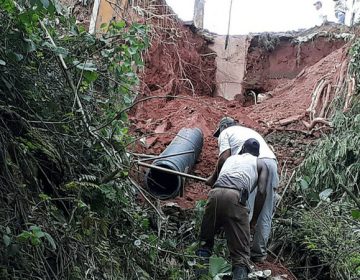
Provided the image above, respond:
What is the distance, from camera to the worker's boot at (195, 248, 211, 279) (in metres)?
4.81

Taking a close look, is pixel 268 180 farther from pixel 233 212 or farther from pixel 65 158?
pixel 65 158

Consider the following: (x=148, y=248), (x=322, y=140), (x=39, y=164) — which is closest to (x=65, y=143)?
(x=39, y=164)

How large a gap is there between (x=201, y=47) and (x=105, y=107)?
7.94m

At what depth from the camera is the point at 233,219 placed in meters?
5.12

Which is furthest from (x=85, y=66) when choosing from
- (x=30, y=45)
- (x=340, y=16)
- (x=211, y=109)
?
(x=340, y=16)

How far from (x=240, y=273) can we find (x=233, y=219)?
0.46m

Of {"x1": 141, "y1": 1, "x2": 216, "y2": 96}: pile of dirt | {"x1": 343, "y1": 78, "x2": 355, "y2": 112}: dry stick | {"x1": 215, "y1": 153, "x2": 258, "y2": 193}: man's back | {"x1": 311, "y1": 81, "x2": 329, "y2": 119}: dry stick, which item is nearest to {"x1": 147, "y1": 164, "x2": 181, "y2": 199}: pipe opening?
{"x1": 215, "y1": 153, "x2": 258, "y2": 193}: man's back

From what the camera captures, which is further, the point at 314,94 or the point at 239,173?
the point at 314,94

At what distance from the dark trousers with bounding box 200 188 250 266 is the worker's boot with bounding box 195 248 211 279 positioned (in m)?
0.25

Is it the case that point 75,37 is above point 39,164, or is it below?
above

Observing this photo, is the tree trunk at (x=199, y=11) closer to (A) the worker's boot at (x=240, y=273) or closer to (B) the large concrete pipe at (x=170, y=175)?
(B) the large concrete pipe at (x=170, y=175)

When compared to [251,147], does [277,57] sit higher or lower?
higher

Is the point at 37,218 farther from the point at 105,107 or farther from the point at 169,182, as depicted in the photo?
the point at 169,182

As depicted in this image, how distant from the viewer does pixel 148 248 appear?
15.1 feet
